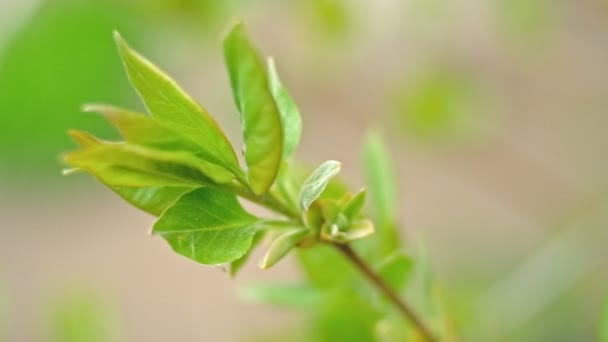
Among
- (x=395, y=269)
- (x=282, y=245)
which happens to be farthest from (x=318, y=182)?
(x=395, y=269)

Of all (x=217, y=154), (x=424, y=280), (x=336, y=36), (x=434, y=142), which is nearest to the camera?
Answer: (x=217, y=154)

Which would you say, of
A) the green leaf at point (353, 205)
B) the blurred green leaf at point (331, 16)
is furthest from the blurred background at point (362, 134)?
the green leaf at point (353, 205)

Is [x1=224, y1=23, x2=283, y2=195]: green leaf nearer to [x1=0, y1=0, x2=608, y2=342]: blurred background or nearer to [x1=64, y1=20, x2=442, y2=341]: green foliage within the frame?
[x1=64, y1=20, x2=442, y2=341]: green foliage

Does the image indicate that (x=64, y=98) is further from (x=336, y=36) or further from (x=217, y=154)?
(x=217, y=154)

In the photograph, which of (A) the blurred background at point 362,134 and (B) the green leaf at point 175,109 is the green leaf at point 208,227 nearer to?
(B) the green leaf at point 175,109

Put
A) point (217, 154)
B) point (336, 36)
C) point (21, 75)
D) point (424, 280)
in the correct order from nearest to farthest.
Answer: point (217, 154)
point (424, 280)
point (336, 36)
point (21, 75)

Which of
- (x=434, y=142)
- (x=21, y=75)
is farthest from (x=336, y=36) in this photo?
(x=21, y=75)
